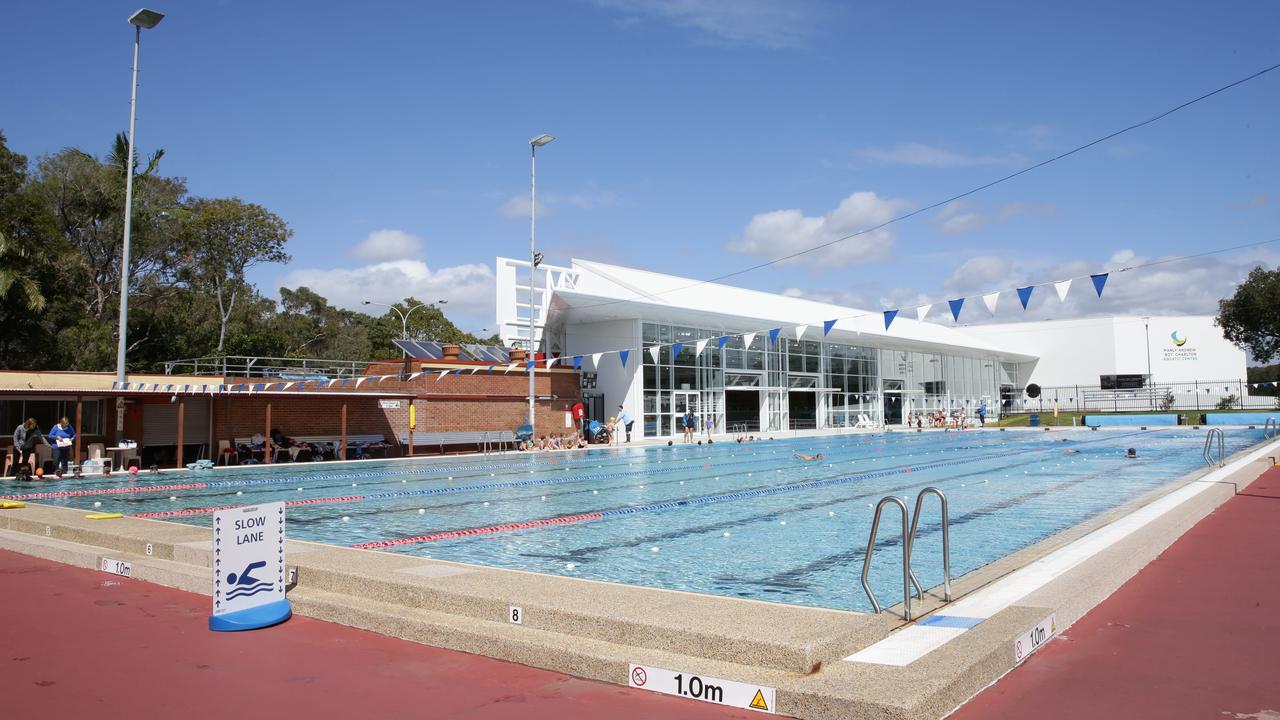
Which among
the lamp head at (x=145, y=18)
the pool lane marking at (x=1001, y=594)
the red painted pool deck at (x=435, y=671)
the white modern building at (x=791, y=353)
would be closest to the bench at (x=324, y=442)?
the white modern building at (x=791, y=353)

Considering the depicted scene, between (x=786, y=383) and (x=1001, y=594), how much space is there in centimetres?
3457

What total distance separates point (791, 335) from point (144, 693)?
121 ft

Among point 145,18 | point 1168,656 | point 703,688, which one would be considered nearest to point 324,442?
point 145,18

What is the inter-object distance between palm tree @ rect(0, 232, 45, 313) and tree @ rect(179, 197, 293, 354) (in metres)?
12.7

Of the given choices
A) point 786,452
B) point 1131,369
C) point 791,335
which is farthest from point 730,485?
point 1131,369

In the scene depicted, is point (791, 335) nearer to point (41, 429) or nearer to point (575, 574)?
point (41, 429)

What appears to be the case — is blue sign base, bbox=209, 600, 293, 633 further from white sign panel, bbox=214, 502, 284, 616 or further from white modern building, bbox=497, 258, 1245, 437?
white modern building, bbox=497, 258, 1245, 437

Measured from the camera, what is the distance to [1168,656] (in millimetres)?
4445

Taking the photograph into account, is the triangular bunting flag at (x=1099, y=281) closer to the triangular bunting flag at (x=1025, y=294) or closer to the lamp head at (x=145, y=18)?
the triangular bunting flag at (x=1025, y=294)

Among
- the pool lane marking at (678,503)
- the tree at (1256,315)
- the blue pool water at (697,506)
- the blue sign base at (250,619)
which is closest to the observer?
the blue sign base at (250,619)

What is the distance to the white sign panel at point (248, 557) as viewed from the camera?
5309mm

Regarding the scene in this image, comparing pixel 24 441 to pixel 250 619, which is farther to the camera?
pixel 24 441

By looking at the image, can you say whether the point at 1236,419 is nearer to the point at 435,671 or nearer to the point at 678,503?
the point at 678,503

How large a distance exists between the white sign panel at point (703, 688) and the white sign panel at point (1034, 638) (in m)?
1.46
